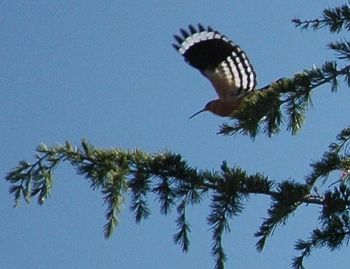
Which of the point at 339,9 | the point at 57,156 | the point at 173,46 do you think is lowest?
the point at 57,156

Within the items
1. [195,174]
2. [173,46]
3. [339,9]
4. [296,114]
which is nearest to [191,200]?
[195,174]

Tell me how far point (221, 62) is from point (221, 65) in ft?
0.07

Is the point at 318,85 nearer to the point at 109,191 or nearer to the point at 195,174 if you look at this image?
the point at 195,174

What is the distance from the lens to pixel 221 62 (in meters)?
5.06

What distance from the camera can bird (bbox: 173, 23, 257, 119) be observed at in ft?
16.1

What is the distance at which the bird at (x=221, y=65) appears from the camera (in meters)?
4.91

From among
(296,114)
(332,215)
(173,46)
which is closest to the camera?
(332,215)

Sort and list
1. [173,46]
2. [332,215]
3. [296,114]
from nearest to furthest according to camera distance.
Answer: [332,215], [296,114], [173,46]

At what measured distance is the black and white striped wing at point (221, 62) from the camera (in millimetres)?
4914

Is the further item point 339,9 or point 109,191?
point 339,9

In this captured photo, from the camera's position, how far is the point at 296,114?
401cm

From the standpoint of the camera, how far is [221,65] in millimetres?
5074

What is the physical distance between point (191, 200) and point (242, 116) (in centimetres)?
42

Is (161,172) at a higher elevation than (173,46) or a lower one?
lower
